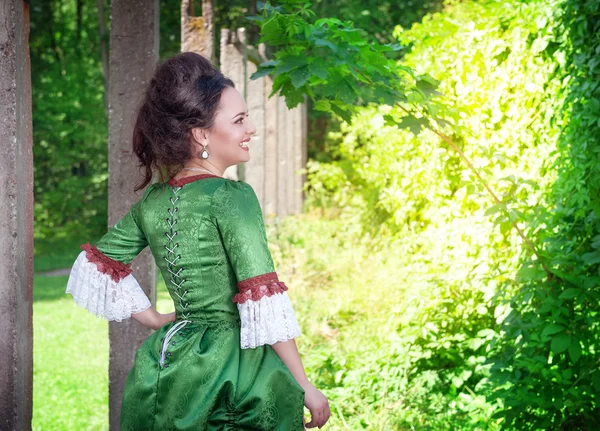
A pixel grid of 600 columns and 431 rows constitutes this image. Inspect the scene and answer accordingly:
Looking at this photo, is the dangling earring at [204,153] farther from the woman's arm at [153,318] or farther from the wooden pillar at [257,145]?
the wooden pillar at [257,145]

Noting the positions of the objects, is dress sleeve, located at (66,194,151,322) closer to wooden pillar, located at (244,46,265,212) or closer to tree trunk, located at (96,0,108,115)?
wooden pillar, located at (244,46,265,212)

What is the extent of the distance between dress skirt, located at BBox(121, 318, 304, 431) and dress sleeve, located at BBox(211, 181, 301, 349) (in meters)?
0.08

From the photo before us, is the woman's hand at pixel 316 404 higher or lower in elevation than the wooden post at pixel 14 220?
lower

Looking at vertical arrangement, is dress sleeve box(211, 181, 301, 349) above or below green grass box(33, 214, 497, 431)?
above

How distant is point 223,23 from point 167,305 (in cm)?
1272

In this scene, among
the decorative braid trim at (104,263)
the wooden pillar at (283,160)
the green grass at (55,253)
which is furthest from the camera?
the green grass at (55,253)

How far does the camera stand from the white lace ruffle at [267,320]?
1987mm

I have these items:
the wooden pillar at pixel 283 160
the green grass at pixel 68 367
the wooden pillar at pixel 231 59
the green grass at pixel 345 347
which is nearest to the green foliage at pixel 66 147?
the wooden pillar at pixel 283 160

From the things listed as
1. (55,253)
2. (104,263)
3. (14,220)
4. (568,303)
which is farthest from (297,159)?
(104,263)

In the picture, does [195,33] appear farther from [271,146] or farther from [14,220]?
[271,146]

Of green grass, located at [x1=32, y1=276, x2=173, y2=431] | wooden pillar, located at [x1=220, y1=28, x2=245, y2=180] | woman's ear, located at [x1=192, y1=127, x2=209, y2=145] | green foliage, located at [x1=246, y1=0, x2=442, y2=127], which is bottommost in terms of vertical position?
green grass, located at [x1=32, y1=276, x2=173, y2=431]

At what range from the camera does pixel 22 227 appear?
255cm

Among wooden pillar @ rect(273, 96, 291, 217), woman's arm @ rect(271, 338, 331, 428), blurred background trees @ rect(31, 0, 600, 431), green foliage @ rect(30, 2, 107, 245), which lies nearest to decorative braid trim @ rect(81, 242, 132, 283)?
woman's arm @ rect(271, 338, 331, 428)

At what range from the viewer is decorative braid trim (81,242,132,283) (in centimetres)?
234
